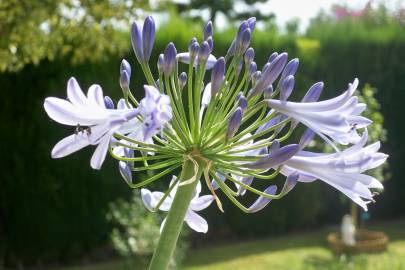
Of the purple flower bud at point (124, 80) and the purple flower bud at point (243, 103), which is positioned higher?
the purple flower bud at point (243, 103)

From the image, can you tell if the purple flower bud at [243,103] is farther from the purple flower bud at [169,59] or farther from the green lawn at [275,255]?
the green lawn at [275,255]

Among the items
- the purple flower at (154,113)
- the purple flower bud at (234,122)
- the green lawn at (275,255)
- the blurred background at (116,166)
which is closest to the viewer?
the purple flower at (154,113)

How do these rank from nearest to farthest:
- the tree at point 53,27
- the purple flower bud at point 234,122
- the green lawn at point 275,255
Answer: the purple flower bud at point 234,122 → the tree at point 53,27 → the green lawn at point 275,255

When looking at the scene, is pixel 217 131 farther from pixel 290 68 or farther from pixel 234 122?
pixel 290 68

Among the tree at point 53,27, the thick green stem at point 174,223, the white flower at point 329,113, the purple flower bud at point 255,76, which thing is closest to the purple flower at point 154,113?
the thick green stem at point 174,223

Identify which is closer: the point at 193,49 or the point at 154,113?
the point at 154,113

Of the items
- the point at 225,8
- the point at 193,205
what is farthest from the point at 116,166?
the point at 225,8
